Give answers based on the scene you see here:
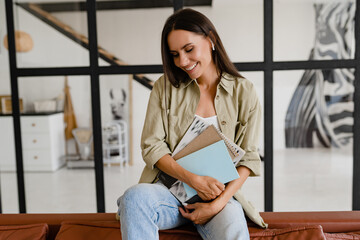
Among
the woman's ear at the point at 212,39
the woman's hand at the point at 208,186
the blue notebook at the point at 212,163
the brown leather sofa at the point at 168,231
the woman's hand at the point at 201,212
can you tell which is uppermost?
the woman's ear at the point at 212,39

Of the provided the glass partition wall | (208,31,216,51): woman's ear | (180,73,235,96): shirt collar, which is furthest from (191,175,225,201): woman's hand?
the glass partition wall

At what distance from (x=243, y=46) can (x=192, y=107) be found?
550mm

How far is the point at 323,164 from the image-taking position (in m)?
1.68

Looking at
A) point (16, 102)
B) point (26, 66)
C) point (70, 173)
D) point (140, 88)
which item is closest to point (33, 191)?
point (70, 173)

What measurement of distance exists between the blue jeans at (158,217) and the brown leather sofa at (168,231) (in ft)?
0.28

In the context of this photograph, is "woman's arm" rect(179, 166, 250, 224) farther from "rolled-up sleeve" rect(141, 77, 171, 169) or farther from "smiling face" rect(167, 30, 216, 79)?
"smiling face" rect(167, 30, 216, 79)

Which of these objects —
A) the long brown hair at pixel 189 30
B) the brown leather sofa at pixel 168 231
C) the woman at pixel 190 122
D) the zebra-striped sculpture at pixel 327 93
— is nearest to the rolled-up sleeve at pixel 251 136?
the woman at pixel 190 122

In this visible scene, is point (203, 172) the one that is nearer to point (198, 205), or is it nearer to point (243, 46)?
point (198, 205)

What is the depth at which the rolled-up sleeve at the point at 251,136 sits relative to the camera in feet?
3.90

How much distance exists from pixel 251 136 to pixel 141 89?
71 cm

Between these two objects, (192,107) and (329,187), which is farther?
(329,187)

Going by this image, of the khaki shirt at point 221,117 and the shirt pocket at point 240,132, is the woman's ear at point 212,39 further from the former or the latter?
the shirt pocket at point 240,132

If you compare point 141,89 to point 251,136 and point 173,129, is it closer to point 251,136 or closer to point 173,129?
point 173,129

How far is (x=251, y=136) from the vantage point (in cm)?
120
